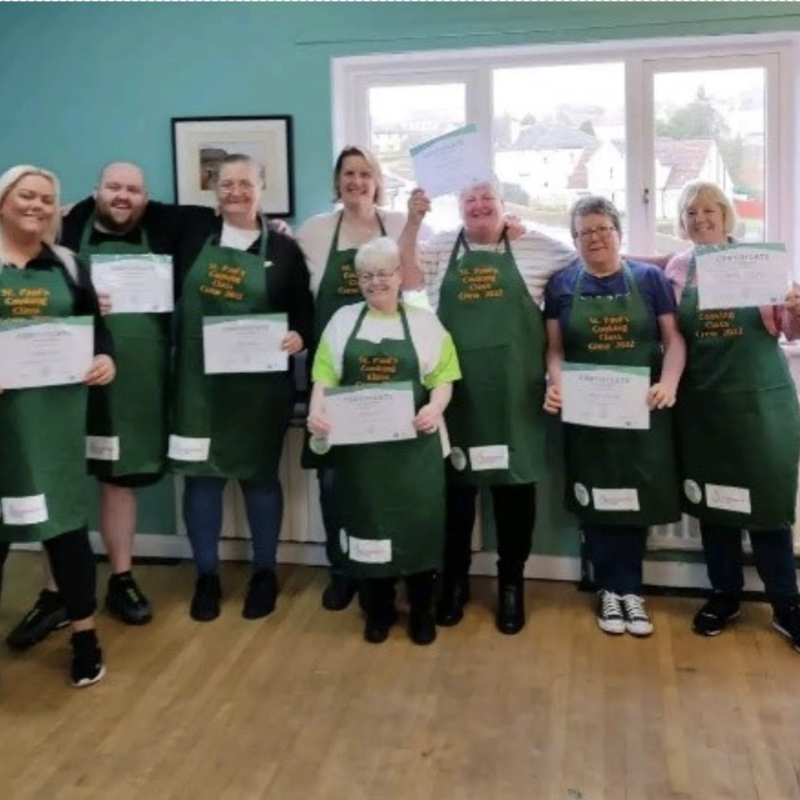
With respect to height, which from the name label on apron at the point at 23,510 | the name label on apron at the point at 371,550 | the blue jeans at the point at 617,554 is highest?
the name label on apron at the point at 23,510

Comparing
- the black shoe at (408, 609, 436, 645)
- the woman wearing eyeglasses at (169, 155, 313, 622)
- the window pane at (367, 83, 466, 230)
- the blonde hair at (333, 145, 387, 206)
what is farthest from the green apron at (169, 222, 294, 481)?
the window pane at (367, 83, 466, 230)

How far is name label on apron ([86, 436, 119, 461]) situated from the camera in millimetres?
2807

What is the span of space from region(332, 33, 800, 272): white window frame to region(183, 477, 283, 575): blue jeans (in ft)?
3.94

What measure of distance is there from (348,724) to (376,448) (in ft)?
2.33

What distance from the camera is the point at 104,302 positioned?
2715mm

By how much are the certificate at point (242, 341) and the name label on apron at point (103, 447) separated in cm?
35

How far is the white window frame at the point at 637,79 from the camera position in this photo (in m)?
3.11

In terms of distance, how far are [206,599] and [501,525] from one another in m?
0.94

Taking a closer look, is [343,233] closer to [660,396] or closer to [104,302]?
[104,302]

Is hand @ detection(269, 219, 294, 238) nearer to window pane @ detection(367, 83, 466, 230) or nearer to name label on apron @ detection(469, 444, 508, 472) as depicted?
window pane @ detection(367, 83, 466, 230)

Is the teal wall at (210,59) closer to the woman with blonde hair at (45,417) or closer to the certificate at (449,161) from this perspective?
the certificate at (449,161)

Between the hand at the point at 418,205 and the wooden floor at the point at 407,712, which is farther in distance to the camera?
the hand at the point at 418,205

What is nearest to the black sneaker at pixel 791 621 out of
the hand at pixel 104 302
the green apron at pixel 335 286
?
the green apron at pixel 335 286

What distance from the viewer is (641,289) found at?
2.67m
